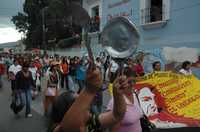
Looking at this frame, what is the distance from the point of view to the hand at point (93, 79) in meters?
2.33

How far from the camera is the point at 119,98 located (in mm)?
2902

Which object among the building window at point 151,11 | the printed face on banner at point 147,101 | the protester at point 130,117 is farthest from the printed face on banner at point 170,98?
the building window at point 151,11

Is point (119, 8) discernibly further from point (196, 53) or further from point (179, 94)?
point (179, 94)

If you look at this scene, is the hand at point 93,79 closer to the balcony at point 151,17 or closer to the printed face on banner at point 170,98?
the printed face on banner at point 170,98

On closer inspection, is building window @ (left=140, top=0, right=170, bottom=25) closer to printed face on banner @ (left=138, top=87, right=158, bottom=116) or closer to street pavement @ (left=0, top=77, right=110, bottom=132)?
street pavement @ (left=0, top=77, right=110, bottom=132)

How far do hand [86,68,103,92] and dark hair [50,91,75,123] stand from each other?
7.1 inches

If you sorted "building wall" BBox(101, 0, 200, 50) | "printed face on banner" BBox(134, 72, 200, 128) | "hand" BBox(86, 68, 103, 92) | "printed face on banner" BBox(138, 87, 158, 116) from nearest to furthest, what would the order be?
"hand" BBox(86, 68, 103, 92) → "printed face on banner" BBox(134, 72, 200, 128) → "printed face on banner" BBox(138, 87, 158, 116) → "building wall" BBox(101, 0, 200, 50)

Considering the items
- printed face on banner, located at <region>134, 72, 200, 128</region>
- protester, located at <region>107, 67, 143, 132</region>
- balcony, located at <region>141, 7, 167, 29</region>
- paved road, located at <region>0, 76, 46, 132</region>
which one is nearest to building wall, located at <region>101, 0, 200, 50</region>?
balcony, located at <region>141, 7, 167, 29</region>

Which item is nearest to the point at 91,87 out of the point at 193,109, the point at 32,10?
the point at 193,109

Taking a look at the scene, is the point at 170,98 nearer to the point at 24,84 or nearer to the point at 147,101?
the point at 147,101

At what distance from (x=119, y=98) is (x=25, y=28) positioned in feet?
187

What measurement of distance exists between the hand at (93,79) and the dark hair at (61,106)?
0.59 feet

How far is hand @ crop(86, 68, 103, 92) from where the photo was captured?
2.33 m

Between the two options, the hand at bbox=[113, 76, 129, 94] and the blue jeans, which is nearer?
the hand at bbox=[113, 76, 129, 94]
